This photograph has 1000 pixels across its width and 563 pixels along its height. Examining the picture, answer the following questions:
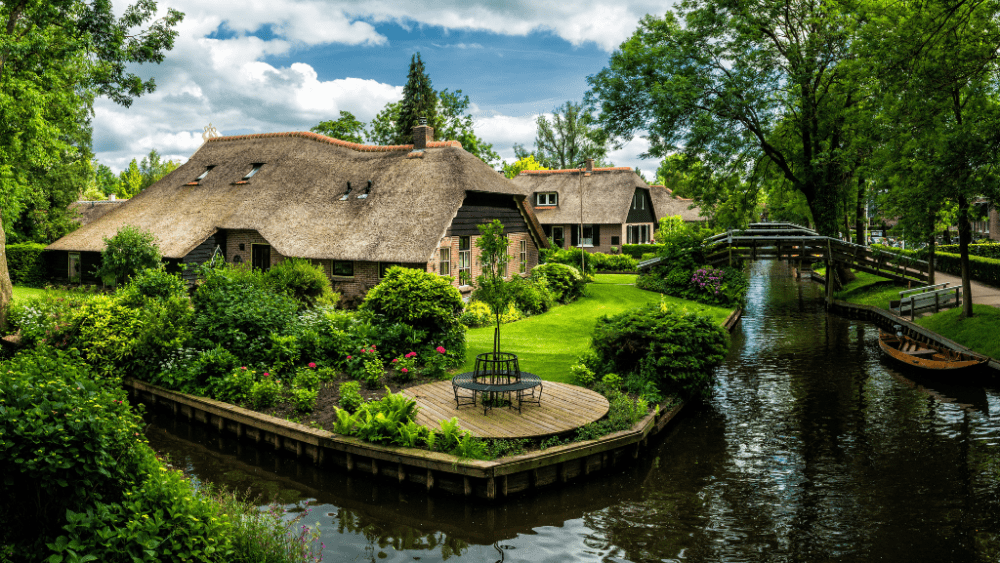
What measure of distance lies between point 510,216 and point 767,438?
18.8 metres

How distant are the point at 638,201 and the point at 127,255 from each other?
1539 inches

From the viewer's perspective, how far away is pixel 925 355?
1927cm

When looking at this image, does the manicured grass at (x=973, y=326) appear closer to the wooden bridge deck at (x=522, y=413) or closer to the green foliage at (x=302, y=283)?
the wooden bridge deck at (x=522, y=413)

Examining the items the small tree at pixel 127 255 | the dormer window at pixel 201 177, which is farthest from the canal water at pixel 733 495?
the dormer window at pixel 201 177

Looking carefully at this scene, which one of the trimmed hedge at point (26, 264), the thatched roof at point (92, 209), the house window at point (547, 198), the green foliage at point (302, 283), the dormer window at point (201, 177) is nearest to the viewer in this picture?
the green foliage at point (302, 283)

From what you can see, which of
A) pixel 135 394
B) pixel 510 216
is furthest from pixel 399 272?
pixel 510 216

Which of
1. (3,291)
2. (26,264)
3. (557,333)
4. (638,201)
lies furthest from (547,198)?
(3,291)

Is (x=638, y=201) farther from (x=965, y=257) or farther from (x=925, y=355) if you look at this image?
(x=925, y=355)

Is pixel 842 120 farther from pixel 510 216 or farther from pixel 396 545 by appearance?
pixel 396 545

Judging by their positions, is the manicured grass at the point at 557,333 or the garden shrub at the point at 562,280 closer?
the manicured grass at the point at 557,333

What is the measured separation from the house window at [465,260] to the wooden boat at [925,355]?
15.5 meters

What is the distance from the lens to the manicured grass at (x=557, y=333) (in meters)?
17.2

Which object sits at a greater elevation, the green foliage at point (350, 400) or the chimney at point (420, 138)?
the chimney at point (420, 138)

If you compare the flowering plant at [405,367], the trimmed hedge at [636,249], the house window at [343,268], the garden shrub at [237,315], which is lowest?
the flowering plant at [405,367]
